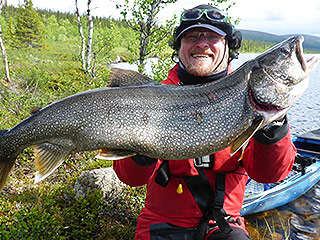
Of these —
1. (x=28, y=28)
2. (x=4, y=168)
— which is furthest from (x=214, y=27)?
(x=28, y=28)

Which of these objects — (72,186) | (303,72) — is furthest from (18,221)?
(303,72)

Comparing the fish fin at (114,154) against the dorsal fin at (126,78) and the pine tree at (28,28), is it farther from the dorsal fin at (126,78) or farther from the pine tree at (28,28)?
the pine tree at (28,28)

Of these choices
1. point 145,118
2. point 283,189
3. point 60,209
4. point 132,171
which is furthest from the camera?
point 283,189

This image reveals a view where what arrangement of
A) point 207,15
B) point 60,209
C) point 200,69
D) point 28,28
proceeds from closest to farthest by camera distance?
point 200,69 → point 207,15 → point 60,209 → point 28,28

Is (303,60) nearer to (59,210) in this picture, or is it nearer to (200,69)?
(200,69)

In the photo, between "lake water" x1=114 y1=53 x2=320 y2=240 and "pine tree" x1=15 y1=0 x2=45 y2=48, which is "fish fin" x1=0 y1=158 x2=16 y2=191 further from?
"pine tree" x1=15 y1=0 x2=45 y2=48

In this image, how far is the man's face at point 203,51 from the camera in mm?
Answer: 3436

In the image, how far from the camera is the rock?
505 centimetres

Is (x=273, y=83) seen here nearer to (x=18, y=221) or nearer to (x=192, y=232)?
(x=192, y=232)

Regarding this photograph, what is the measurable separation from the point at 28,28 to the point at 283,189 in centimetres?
3858

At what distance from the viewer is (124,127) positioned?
2545 mm

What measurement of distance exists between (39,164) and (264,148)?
224 centimetres

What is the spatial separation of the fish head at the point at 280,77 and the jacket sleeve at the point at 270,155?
252 mm

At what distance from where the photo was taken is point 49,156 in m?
2.74
